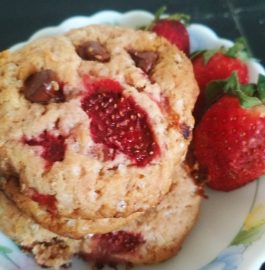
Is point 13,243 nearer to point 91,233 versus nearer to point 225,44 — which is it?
point 91,233

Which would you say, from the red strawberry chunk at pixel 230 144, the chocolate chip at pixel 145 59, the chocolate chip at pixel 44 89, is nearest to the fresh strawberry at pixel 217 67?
the red strawberry chunk at pixel 230 144

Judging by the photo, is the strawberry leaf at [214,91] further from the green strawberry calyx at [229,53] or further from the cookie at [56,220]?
the cookie at [56,220]

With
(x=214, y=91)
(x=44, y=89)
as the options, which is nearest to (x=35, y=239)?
(x=44, y=89)

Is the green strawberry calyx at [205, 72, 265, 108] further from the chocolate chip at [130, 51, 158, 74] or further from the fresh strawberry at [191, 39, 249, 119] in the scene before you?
the chocolate chip at [130, 51, 158, 74]

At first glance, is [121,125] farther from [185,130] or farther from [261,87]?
[261,87]

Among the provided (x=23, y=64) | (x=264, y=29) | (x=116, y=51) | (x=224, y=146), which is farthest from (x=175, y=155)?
(x=264, y=29)

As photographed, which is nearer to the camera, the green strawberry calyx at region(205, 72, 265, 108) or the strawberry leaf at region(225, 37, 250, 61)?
the green strawberry calyx at region(205, 72, 265, 108)

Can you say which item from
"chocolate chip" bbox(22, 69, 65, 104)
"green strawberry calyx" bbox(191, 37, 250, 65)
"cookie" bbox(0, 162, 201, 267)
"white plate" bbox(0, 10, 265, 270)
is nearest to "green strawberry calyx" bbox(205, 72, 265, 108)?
"green strawberry calyx" bbox(191, 37, 250, 65)
